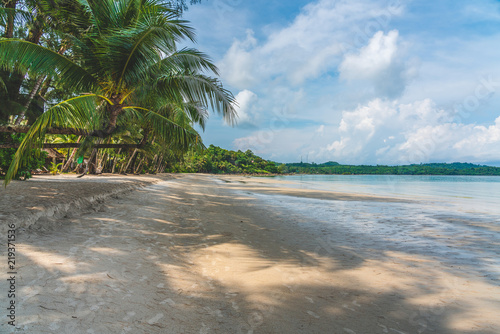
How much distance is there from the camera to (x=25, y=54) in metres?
6.03

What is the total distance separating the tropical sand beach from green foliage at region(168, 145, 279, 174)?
231 ft

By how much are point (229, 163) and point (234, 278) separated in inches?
3709

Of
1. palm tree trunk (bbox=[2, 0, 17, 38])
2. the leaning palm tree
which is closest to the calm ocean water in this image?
the leaning palm tree

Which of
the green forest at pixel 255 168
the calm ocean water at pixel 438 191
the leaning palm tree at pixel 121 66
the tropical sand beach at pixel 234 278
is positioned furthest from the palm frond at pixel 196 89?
the green forest at pixel 255 168

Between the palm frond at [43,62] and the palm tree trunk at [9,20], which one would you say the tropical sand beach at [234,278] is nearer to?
the palm frond at [43,62]

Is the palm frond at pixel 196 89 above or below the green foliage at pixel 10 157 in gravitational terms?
above

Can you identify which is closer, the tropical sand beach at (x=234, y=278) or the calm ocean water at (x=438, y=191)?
the tropical sand beach at (x=234, y=278)

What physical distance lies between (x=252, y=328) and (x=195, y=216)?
508 cm

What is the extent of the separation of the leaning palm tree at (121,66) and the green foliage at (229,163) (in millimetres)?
66239

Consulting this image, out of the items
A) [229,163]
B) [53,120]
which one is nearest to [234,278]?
[53,120]

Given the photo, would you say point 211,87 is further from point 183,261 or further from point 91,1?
point 183,261

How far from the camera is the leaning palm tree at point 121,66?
20.0 ft

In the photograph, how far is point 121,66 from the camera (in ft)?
23.4

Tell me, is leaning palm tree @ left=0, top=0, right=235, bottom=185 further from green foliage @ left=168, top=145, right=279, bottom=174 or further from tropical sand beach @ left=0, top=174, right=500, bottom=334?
green foliage @ left=168, top=145, right=279, bottom=174
